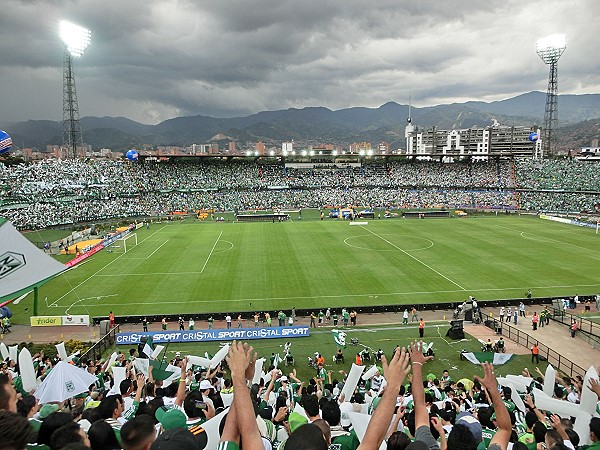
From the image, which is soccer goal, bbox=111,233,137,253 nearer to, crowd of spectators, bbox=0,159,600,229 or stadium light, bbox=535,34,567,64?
crowd of spectators, bbox=0,159,600,229

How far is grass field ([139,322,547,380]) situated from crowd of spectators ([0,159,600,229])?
5382 cm

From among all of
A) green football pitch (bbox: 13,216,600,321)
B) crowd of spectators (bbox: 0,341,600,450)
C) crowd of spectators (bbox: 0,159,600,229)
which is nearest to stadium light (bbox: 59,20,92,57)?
crowd of spectators (bbox: 0,159,600,229)

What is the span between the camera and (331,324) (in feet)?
92.7

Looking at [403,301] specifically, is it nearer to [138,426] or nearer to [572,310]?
[572,310]

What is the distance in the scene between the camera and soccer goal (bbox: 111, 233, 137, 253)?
5012 cm

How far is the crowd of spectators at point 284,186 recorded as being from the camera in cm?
7516

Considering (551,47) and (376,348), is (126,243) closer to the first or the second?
(376,348)

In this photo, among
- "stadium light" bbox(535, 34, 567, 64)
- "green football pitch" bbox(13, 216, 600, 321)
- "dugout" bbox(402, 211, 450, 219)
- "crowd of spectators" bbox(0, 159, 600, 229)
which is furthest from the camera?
"stadium light" bbox(535, 34, 567, 64)

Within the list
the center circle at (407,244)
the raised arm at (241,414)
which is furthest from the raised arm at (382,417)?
the center circle at (407,244)

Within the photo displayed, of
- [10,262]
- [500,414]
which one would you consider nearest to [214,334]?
[10,262]

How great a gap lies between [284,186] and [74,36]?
49.1m

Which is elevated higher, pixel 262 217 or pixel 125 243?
pixel 262 217

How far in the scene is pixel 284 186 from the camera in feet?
317

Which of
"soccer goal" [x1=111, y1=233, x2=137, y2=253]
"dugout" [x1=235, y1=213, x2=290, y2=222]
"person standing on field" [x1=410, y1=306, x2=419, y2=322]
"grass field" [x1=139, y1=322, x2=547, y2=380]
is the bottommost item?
"grass field" [x1=139, y1=322, x2=547, y2=380]
